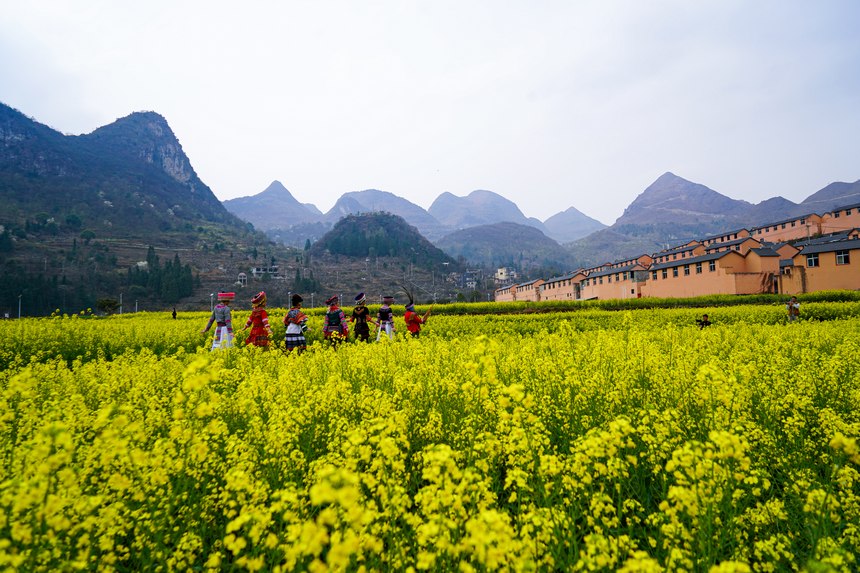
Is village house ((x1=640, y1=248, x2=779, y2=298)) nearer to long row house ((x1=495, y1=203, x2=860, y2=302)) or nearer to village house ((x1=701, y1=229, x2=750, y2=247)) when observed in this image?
long row house ((x1=495, y1=203, x2=860, y2=302))

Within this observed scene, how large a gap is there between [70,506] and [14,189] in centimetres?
27058

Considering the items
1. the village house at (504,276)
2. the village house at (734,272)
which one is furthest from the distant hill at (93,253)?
the village house at (734,272)

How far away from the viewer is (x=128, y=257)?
14362cm

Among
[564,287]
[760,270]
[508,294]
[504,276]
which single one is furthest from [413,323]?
[504,276]

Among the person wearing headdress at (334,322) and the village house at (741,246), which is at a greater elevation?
the village house at (741,246)

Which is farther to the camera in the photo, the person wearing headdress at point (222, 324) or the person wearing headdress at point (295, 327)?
the person wearing headdress at point (222, 324)

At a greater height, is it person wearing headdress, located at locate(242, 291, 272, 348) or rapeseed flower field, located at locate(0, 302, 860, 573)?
person wearing headdress, located at locate(242, 291, 272, 348)

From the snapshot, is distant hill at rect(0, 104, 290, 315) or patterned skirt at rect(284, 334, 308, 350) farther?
distant hill at rect(0, 104, 290, 315)

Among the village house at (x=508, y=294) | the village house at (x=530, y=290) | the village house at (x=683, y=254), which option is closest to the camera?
the village house at (x=683, y=254)

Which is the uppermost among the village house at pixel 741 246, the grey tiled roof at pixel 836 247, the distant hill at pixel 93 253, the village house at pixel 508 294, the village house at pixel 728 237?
the distant hill at pixel 93 253

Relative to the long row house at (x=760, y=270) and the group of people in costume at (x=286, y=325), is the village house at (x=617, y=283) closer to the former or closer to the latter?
the long row house at (x=760, y=270)

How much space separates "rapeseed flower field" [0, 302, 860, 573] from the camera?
2100 millimetres

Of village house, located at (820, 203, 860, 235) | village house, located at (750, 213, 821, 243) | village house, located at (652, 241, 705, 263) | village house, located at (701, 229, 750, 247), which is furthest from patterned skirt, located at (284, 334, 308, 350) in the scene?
village house, located at (820, 203, 860, 235)

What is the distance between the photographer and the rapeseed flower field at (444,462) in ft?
6.89
